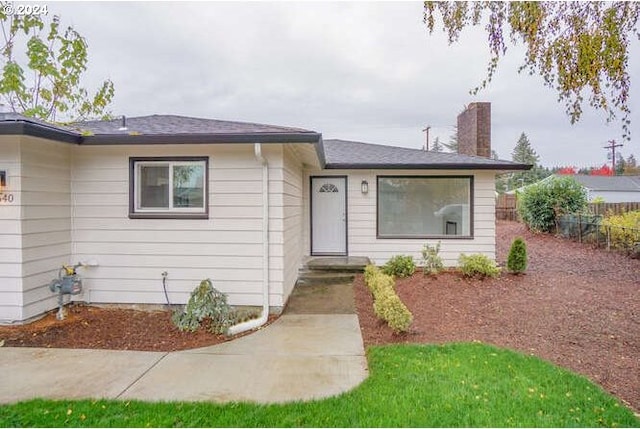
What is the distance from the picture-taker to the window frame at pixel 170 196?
5633 millimetres

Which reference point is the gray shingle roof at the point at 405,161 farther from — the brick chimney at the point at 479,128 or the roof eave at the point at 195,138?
the roof eave at the point at 195,138

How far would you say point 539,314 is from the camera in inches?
223

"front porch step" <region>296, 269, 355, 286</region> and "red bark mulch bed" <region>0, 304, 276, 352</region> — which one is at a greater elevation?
"front porch step" <region>296, 269, 355, 286</region>

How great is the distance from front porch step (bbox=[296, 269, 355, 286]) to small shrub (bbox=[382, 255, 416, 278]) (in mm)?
837

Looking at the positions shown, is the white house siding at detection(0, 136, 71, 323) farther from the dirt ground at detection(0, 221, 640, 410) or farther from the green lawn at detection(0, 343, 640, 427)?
the green lawn at detection(0, 343, 640, 427)

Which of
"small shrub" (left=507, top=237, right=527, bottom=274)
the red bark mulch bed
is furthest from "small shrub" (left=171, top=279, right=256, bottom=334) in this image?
"small shrub" (left=507, top=237, right=527, bottom=274)

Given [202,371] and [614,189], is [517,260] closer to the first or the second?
[202,371]

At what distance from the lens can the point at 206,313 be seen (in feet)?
16.5

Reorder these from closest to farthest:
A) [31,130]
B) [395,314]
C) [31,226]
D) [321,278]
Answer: [31,130], [395,314], [31,226], [321,278]

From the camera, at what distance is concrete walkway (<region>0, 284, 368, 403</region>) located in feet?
10.7

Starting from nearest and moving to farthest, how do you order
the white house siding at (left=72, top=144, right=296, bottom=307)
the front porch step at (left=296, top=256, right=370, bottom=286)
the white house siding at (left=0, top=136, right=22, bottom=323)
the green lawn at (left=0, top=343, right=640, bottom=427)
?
the green lawn at (left=0, top=343, right=640, bottom=427) → the white house siding at (left=0, top=136, right=22, bottom=323) → the white house siding at (left=72, top=144, right=296, bottom=307) → the front porch step at (left=296, top=256, right=370, bottom=286)

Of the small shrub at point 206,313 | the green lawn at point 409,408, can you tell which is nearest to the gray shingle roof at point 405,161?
the small shrub at point 206,313

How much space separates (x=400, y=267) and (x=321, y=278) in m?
1.73

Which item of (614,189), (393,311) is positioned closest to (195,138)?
(393,311)
